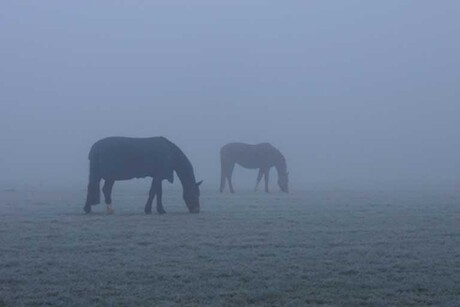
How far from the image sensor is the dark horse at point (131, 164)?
24250 millimetres

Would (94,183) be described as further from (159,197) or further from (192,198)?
(192,198)

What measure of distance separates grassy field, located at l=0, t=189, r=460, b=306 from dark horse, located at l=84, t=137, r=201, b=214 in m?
1.66

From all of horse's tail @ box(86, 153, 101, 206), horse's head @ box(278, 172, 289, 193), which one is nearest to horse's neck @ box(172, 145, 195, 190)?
horse's tail @ box(86, 153, 101, 206)

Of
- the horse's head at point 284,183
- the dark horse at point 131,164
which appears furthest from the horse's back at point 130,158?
the horse's head at point 284,183

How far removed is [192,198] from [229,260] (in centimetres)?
1150

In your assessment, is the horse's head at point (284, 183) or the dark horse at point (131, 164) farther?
the horse's head at point (284, 183)

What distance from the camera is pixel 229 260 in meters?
13.8

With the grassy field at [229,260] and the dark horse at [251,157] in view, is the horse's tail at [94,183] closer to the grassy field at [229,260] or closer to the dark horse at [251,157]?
the grassy field at [229,260]

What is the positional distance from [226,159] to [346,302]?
3405 centimetres

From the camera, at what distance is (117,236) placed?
17297mm

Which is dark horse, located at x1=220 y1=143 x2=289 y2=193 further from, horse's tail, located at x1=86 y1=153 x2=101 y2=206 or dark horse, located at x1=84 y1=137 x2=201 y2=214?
horse's tail, located at x1=86 y1=153 x2=101 y2=206

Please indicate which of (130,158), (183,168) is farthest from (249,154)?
(130,158)

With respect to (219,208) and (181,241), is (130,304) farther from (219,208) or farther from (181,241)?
(219,208)

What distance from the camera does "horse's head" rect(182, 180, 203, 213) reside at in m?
25.1
